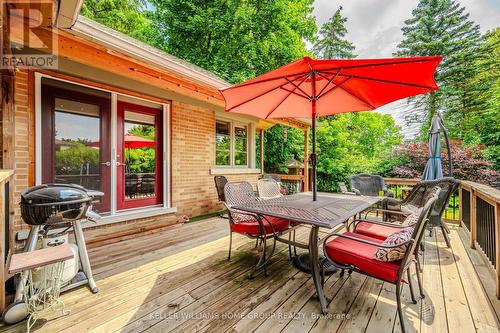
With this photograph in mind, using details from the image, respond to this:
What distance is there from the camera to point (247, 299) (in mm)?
1979

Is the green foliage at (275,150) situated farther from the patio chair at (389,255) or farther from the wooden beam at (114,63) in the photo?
the patio chair at (389,255)

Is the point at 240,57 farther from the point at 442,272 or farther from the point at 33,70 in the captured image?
the point at 442,272

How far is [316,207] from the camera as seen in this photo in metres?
2.34

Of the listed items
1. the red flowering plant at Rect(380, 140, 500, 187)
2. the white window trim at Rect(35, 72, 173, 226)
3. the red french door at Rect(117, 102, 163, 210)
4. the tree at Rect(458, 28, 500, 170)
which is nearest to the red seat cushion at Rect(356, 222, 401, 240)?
the white window trim at Rect(35, 72, 173, 226)

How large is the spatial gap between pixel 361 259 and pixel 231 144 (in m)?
4.79

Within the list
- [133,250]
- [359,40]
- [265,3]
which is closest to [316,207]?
[133,250]

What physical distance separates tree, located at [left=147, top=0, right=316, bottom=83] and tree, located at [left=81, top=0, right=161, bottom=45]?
78 cm

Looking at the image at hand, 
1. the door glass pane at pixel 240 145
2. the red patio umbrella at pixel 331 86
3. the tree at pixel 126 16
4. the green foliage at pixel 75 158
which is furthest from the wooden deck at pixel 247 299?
the tree at pixel 126 16

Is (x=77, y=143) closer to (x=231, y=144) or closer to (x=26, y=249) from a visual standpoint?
(x=26, y=249)

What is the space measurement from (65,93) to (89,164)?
3.64 ft

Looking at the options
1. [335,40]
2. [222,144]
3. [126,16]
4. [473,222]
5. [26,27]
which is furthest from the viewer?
[335,40]

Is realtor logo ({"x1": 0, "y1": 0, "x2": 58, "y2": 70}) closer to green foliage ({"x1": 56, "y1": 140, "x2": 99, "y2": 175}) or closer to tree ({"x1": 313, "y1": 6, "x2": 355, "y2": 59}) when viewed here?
green foliage ({"x1": 56, "y1": 140, "x2": 99, "y2": 175})

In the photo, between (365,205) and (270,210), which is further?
(365,205)

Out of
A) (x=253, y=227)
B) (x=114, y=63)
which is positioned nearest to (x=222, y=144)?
(x=114, y=63)
